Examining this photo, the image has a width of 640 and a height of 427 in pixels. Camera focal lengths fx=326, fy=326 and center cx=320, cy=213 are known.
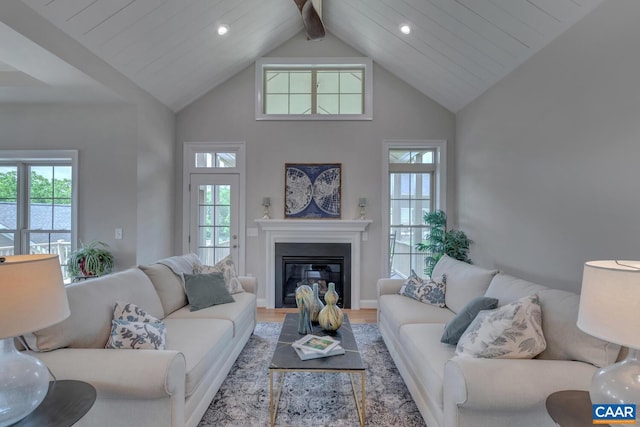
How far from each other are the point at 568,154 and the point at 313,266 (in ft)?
10.8

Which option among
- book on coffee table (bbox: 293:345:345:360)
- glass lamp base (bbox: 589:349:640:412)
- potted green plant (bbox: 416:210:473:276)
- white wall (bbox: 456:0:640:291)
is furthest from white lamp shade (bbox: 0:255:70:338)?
potted green plant (bbox: 416:210:473:276)

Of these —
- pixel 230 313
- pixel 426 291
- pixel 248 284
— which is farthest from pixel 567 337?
pixel 248 284

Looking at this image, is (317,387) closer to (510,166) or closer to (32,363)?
(32,363)

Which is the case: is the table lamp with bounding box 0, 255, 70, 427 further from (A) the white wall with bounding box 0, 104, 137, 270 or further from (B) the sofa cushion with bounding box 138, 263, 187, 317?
(A) the white wall with bounding box 0, 104, 137, 270

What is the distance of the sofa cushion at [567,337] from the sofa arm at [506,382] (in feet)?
0.21

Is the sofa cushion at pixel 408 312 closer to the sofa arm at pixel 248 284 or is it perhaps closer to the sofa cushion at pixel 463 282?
the sofa cushion at pixel 463 282

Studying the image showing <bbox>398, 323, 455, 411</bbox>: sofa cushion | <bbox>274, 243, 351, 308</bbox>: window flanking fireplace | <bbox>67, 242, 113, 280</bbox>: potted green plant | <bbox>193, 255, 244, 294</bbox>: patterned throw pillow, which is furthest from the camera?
<bbox>274, 243, 351, 308</bbox>: window flanking fireplace

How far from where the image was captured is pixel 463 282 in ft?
9.71

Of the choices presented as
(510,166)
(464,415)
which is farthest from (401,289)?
(464,415)

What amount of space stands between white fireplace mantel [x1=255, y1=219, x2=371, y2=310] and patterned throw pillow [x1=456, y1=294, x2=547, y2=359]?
2.80 metres

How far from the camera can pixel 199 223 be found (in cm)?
484

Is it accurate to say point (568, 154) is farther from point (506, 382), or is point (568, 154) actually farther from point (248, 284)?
point (248, 284)

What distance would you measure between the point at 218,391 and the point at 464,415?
70.7 inches

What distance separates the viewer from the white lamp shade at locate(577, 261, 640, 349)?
1.14 m
